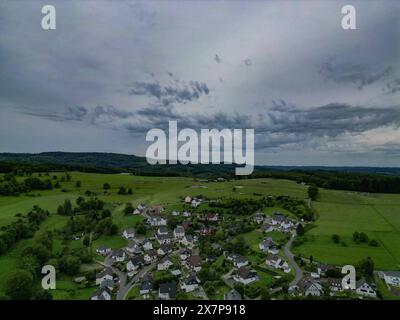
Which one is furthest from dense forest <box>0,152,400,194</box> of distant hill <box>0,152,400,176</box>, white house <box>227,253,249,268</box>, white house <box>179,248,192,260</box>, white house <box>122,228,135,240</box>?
white house <box>227,253,249,268</box>

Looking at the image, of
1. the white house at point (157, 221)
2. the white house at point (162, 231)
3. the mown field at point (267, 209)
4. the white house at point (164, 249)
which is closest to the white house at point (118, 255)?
the mown field at point (267, 209)

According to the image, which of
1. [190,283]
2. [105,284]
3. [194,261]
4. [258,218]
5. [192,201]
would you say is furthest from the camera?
[192,201]

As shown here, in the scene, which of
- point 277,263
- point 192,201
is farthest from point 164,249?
point 277,263

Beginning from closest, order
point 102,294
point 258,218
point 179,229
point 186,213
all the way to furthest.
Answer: point 102,294, point 179,229, point 186,213, point 258,218

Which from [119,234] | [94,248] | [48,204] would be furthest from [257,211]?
[48,204]

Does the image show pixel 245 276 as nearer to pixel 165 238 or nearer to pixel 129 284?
pixel 129 284

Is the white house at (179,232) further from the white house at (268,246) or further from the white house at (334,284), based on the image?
the white house at (334,284)

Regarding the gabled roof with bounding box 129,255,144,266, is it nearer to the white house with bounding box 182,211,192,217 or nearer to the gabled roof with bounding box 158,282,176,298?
the gabled roof with bounding box 158,282,176,298
